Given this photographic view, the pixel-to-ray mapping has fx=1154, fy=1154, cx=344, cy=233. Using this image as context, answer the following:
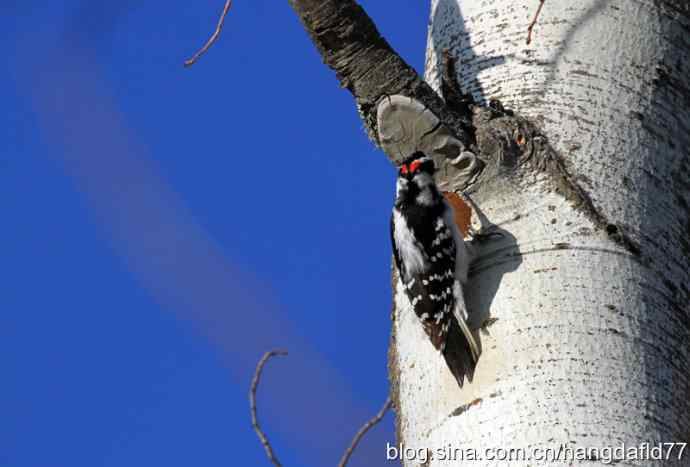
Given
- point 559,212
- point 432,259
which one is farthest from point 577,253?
point 432,259

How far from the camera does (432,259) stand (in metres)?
3.21

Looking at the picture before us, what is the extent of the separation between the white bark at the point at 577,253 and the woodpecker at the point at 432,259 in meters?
0.04

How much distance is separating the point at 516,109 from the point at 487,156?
16 cm

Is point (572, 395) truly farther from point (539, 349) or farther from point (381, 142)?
→ point (381, 142)

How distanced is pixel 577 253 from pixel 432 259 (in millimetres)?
681

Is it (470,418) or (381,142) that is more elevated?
(381,142)

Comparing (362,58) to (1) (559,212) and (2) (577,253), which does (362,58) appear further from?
(2) (577,253)

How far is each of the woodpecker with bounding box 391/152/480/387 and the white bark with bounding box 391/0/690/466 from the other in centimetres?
4

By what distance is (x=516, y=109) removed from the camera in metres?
2.91

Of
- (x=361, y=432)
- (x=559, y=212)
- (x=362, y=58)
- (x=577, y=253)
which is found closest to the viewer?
(x=361, y=432)

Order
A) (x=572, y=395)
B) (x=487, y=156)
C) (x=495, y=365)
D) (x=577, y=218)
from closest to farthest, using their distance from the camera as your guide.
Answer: (x=572, y=395) → (x=495, y=365) → (x=577, y=218) → (x=487, y=156)

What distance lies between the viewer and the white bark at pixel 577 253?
2.35 m

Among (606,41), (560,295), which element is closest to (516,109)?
(606,41)

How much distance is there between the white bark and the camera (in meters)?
2.35
